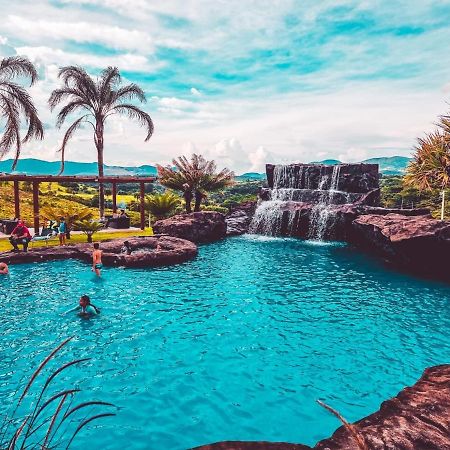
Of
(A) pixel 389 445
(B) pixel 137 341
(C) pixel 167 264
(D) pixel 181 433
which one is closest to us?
(A) pixel 389 445

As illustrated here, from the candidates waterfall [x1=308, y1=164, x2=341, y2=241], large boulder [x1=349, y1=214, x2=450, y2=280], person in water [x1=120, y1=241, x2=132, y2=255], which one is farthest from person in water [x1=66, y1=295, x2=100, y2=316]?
waterfall [x1=308, y1=164, x2=341, y2=241]

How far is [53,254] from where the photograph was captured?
1805 centimetres

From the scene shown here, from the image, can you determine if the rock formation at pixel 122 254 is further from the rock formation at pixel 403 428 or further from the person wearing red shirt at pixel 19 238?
the rock formation at pixel 403 428

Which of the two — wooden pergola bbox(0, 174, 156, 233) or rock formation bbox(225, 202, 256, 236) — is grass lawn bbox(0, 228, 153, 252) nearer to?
wooden pergola bbox(0, 174, 156, 233)

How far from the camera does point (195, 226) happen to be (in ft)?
80.8

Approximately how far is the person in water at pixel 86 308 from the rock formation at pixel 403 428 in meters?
7.07

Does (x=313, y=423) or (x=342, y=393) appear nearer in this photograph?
(x=313, y=423)

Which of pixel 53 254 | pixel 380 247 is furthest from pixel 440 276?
pixel 53 254

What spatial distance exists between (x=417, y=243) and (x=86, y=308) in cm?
1451

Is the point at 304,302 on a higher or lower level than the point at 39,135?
lower

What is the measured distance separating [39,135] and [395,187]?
55.8 meters

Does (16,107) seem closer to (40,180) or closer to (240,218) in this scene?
(40,180)

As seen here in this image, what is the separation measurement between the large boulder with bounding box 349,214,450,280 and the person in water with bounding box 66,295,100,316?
1372cm

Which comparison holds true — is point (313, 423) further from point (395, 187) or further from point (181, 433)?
point (395, 187)
